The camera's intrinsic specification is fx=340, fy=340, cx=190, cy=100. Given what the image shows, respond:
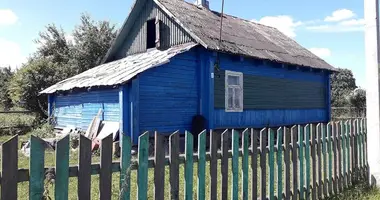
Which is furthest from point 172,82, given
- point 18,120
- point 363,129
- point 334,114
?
point 334,114

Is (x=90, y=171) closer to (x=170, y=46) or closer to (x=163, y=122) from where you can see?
(x=163, y=122)

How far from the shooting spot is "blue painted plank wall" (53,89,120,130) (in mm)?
11133

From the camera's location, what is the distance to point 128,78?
9461mm

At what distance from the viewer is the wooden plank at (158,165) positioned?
112 inches

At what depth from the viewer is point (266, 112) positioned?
48.0ft

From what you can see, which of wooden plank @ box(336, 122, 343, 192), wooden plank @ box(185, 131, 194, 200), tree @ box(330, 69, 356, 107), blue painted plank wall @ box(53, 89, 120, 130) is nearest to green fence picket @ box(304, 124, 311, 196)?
wooden plank @ box(336, 122, 343, 192)

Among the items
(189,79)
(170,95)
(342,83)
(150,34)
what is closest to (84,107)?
(170,95)

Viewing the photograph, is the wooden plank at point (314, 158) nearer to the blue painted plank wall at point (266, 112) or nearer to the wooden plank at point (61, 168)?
the wooden plank at point (61, 168)

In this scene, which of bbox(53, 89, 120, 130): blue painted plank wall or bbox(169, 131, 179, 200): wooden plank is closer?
bbox(169, 131, 179, 200): wooden plank

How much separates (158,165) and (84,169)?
2.23 feet

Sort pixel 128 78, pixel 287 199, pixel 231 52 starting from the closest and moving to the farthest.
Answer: pixel 287 199 < pixel 128 78 < pixel 231 52

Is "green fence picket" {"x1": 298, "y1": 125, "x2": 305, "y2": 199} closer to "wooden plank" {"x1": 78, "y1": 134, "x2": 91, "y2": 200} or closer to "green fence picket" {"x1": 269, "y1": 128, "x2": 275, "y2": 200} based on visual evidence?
"green fence picket" {"x1": 269, "y1": 128, "x2": 275, "y2": 200}

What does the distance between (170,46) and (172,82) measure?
261 cm

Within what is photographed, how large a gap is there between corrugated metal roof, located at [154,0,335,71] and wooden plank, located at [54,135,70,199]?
9.32 meters
